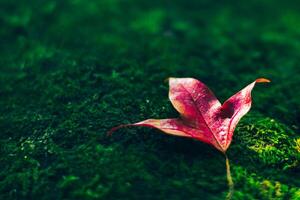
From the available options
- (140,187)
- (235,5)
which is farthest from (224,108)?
(235,5)

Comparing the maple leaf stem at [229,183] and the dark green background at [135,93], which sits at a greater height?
the dark green background at [135,93]

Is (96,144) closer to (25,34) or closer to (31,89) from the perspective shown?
(31,89)

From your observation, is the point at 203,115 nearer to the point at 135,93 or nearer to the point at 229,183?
the point at 229,183

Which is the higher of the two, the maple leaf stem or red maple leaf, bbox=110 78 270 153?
red maple leaf, bbox=110 78 270 153

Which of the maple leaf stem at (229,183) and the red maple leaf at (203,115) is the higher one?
the red maple leaf at (203,115)
